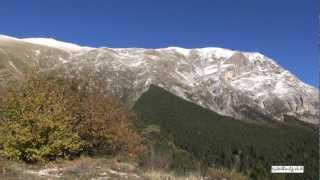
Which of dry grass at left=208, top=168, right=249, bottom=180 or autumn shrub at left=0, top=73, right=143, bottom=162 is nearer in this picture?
dry grass at left=208, top=168, right=249, bottom=180

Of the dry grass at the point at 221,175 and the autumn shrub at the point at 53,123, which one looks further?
the autumn shrub at the point at 53,123

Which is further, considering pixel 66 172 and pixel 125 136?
pixel 125 136

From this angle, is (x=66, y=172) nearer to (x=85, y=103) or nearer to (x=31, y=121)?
(x=31, y=121)

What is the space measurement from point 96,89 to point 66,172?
2207 centimetres

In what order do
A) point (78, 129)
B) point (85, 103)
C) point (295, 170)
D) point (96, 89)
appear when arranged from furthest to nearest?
point (96, 89) → point (85, 103) → point (78, 129) → point (295, 170)

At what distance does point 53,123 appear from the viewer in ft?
91.2

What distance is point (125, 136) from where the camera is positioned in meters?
40.1

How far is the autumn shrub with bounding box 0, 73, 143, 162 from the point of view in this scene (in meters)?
27.6

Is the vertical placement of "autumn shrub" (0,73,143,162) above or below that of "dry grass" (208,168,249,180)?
above

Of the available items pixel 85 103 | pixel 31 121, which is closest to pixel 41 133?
pixel 31 121

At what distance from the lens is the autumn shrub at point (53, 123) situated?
90.6 feet

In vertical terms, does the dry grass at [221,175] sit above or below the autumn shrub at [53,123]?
below

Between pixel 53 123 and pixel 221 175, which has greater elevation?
pixel 53 123

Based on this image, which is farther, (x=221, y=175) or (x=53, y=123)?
(x=53, y=123)
